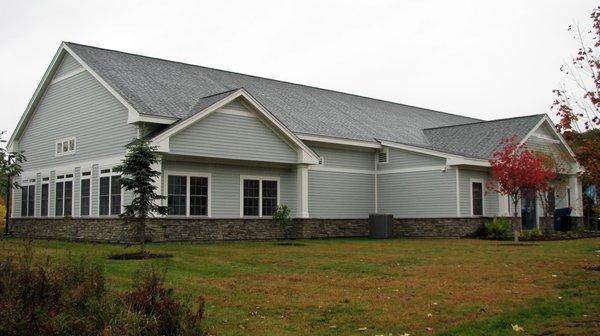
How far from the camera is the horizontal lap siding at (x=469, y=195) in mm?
27078

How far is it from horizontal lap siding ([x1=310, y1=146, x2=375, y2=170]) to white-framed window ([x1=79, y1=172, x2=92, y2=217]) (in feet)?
30.7

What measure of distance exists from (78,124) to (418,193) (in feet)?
48.6

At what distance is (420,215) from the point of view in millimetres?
27984

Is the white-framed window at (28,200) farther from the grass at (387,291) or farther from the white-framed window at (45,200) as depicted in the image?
the grass at (387,291)

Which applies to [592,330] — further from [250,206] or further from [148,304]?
[250,206]

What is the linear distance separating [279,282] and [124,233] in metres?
11.3

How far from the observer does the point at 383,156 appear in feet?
96.8

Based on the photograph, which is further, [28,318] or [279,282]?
[279,282]

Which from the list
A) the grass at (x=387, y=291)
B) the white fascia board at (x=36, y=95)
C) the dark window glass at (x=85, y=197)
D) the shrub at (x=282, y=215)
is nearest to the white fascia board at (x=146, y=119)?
the dark window glass at (x=85, y=197)

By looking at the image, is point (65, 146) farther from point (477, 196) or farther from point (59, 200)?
point (477, 196)

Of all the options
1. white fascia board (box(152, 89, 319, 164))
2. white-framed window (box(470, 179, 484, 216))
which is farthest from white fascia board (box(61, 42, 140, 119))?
white-framed window (box(470, 179, 484, 216))

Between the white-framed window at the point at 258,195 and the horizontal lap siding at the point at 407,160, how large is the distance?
6.41 meters

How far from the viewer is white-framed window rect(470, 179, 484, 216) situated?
27.7 meters

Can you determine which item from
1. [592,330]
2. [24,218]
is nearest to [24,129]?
[24,218]
